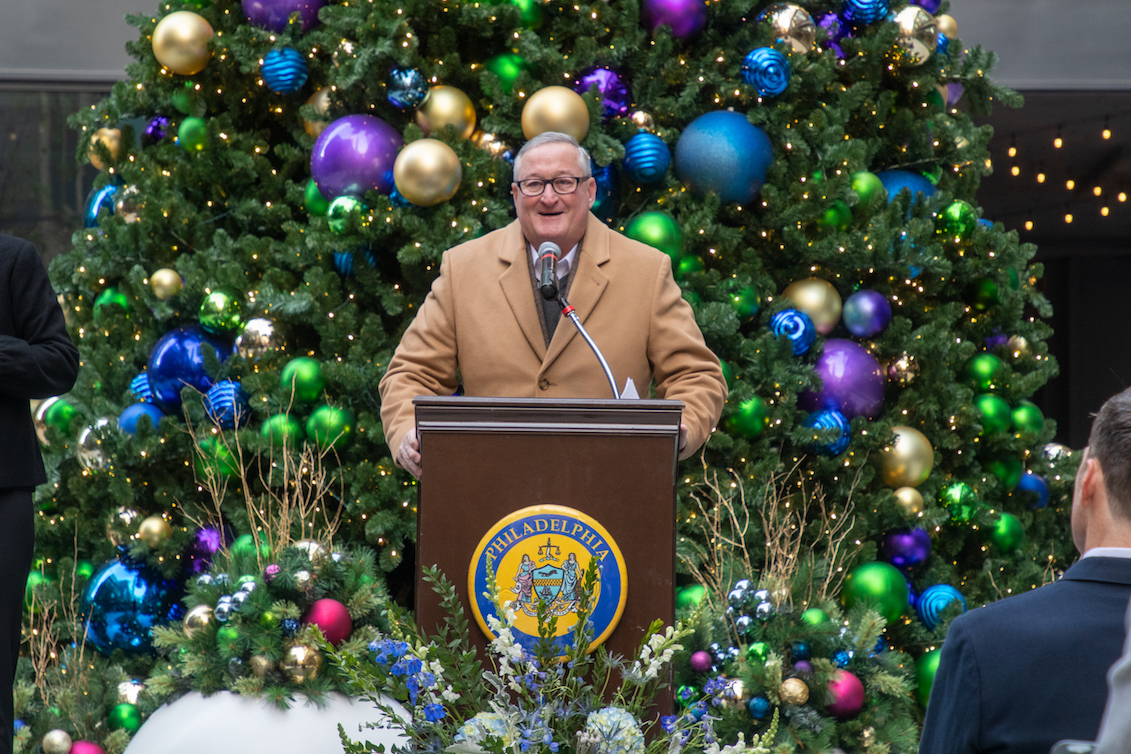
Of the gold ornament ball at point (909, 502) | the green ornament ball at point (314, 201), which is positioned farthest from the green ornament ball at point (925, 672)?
the green ornament ball at point (314, 201)

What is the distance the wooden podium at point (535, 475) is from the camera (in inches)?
80.7

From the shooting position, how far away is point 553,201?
256 cm

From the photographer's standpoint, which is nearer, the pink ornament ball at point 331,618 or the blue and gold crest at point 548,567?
the blue and gold crest at point 548,567

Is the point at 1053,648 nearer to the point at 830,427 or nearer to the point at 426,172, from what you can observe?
the point at 830,427

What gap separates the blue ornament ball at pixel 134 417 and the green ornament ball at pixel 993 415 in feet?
10.4

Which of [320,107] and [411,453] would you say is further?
[320,107]

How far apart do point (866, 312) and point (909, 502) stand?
72 centimetres

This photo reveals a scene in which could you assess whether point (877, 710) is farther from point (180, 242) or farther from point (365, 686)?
point (180, 242)

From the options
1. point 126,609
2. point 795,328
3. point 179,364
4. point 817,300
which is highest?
point 817,300

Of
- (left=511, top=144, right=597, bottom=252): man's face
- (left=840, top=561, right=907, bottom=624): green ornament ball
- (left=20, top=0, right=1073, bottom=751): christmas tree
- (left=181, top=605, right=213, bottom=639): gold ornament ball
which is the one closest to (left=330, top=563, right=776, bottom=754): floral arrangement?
(left=511, top=144, right=597, bottom=252): man's face

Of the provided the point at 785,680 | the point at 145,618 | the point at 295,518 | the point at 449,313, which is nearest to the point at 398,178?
the point at 295,518

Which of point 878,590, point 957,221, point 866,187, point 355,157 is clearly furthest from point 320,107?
point 878,590

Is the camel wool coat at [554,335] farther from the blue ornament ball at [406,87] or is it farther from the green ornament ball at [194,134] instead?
the green ornament ball at [194,134]

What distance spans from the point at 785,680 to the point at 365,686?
173 centimetres
